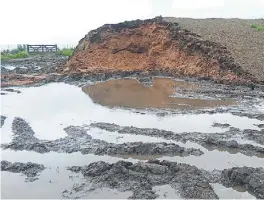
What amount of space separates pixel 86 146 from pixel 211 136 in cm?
376

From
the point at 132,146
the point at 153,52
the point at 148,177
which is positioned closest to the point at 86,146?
the point at 132,146

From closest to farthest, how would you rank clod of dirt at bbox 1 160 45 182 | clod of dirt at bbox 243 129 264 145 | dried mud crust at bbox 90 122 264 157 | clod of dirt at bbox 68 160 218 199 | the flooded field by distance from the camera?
clod of dirt at bbox 68 160 218 199
the flooded field
clod of dirt at bbox 1 160 45 182
dried mud crust at bbox 90 122 264 157
clod of dirt at bbox 243 129 264 145

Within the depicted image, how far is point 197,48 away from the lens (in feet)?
80.5

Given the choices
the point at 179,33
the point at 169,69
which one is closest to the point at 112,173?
the point at 169,69

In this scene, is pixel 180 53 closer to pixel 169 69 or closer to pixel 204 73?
pixel 169 69

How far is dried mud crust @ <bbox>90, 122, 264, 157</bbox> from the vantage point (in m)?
10.3

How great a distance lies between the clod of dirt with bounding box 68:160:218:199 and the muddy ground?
0.02 m

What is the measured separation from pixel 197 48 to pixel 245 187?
57.6 feet

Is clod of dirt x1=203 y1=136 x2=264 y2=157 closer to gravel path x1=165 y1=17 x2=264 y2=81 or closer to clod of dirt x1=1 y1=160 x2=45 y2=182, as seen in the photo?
clod of dirt x1=1 y1=160 x2=45 y2=182

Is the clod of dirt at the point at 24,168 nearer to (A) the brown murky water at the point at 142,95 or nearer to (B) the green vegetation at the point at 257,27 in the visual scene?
(A) the brown murky water at the point at 142,95

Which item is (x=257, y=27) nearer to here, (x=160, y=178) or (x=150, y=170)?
(x=150, y=170)

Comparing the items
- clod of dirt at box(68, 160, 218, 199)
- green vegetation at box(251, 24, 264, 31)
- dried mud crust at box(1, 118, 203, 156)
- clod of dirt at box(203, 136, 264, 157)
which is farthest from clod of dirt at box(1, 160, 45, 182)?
green vegetation at box(251, 24, 264, 31)

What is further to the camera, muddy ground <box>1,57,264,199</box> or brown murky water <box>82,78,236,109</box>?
brown murky water <box>82,78,236,109</box>

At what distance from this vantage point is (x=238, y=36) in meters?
26.3
